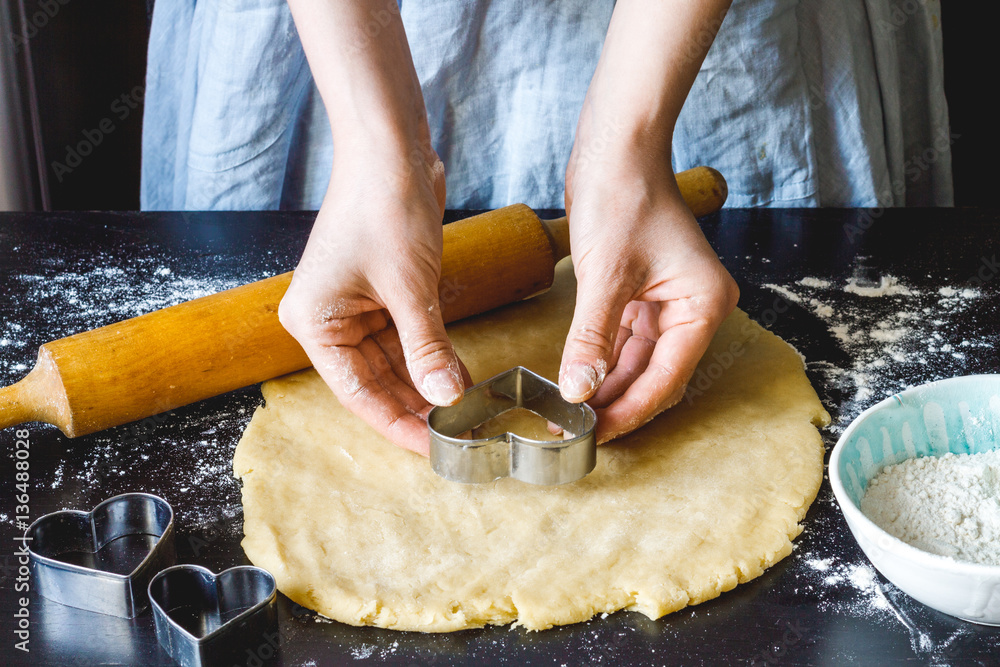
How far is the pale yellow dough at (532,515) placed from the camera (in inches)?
42.3

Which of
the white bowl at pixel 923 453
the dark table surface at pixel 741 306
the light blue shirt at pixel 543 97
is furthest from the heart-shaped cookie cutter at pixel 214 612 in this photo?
the light blue shirt at pixel 543 97

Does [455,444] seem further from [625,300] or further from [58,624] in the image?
[58,624]

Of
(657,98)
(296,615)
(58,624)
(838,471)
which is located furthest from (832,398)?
(58,624)

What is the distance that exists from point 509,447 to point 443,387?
0.13 metres

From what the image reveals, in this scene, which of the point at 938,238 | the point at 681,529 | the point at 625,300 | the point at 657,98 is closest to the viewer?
the point at 681,529

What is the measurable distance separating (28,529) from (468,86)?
4.65 ft

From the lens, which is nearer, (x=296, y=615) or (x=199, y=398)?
(x=296, y=615)

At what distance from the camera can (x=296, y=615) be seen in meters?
1.07

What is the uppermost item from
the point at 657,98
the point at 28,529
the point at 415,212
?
the point at 657,98

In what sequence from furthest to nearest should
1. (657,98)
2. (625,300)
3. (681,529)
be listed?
(657,98) → (625,300) → (681,529)

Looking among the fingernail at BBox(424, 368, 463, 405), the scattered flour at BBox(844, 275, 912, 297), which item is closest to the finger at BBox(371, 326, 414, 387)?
the fingernail at BBox(424, 368, 463, 405)
